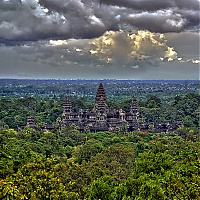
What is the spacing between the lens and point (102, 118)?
70688 millimetres

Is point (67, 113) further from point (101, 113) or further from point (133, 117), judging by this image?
point (133, 117)

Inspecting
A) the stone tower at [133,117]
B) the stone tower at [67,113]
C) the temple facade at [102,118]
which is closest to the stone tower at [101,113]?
the temple facade at [102,118]

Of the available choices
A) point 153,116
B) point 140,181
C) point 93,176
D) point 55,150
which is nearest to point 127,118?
point 153,116

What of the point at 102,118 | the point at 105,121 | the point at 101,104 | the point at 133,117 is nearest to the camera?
the point at 105,121

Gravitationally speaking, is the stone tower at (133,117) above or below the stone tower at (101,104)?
below

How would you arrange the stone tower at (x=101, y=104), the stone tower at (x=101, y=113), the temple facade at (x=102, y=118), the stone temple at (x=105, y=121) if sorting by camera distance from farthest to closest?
the stone tower at (x=101, y=104)
the stone tower at (x=101, y=113)
the temple facade at (x=102, y=118)
the stone temple at (x=105, y=121)

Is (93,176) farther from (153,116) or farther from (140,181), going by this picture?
(153,116)

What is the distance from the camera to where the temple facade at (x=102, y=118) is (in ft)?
228

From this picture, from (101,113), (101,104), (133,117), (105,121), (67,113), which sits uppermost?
(101,104)

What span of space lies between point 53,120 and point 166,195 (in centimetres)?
6642

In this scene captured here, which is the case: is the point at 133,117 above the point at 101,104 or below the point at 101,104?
below

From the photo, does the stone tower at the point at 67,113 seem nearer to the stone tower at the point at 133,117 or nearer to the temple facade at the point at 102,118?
the temple facade at the point at 102,118

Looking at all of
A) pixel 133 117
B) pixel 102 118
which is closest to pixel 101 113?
pixel 102 118

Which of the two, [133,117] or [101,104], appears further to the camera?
[133,117]
